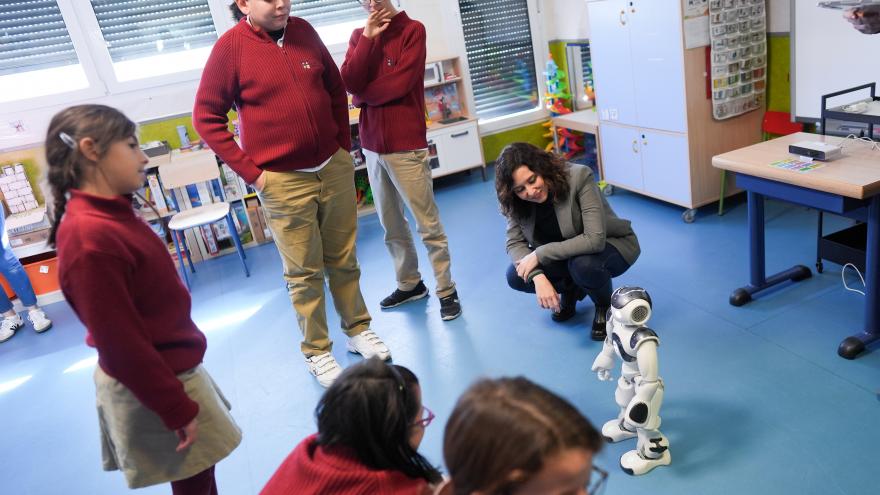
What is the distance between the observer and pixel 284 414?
2.51m

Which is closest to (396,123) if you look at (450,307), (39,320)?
(450,307)

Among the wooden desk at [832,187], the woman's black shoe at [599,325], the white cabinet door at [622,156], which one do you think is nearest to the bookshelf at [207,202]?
the white cabinet door at [622,156]

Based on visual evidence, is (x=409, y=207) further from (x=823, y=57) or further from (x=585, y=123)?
(x=823, y=57)

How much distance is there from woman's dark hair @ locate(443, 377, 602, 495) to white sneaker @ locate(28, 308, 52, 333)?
145 inches

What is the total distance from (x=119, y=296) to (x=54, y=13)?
434 cm

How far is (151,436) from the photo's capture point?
4.39ft

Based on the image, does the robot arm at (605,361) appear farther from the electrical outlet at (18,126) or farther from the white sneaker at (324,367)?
the electrical outlet at (18,126)

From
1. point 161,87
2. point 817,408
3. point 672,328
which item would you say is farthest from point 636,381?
point 161,87

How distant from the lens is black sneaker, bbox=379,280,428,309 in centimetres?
326

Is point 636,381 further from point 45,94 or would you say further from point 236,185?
point 45,94

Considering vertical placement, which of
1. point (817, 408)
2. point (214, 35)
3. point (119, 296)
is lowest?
point (817, 408)

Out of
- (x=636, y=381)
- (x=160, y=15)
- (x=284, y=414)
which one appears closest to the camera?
(x=636, y=381)

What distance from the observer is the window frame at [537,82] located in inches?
206

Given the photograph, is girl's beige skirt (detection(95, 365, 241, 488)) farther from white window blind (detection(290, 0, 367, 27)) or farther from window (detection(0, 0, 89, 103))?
white window blind (detection(290, 0, 367, 27))
